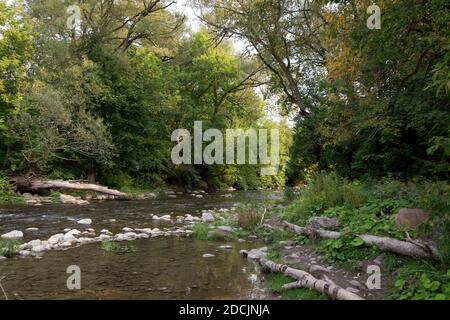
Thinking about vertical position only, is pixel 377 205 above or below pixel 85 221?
above

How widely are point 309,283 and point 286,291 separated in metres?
0.40

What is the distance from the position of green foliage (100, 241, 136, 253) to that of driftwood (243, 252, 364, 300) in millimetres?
3006

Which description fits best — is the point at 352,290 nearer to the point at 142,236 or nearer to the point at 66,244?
the point at 142,236

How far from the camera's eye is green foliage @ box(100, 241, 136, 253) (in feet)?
25.0

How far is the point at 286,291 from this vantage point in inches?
205

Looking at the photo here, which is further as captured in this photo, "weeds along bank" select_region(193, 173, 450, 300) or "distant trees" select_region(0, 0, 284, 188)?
"distant trees" select_region(0, 0, 284, 188)

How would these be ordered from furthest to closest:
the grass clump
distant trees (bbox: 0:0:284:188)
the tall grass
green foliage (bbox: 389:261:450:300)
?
distant trees (bbox: 0:0:284:188), the tall grass, the grass clump, green foliage (bbox: 389:261:450:300)

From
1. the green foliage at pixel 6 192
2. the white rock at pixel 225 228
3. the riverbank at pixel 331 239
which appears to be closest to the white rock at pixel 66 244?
the riverbank at pixel 331 239

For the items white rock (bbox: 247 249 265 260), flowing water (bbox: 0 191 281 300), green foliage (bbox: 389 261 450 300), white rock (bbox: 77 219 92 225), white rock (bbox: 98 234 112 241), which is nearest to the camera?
green foliage (bbox: 389 261 450 300)

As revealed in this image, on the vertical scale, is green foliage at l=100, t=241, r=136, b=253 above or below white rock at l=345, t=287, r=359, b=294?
below

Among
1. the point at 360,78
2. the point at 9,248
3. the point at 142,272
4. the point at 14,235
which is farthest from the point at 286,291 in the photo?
the point at 360,78

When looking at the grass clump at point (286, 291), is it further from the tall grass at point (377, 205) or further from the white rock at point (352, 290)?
the tall grass at point (377, 205)

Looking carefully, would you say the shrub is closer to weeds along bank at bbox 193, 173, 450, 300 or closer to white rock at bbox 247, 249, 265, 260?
weeds along bank at bbox 193, 173, 450, 300

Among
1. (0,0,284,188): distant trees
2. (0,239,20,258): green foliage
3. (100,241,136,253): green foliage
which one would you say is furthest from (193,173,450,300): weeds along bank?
(0,0,284,188): distant trees
